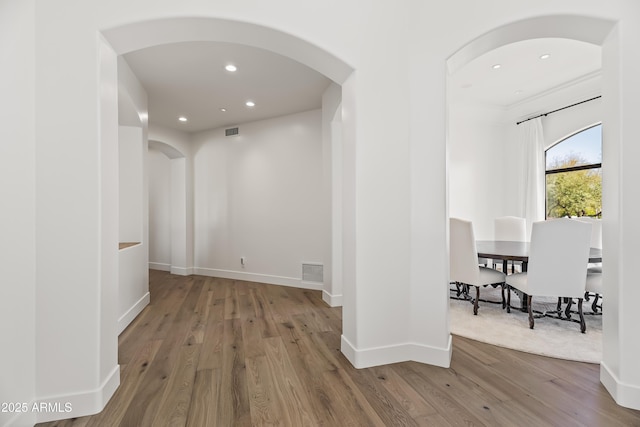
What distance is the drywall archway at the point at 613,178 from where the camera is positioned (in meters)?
1.78

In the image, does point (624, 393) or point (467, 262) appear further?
point (467, 262)

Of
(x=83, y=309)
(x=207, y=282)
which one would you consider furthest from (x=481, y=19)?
(x=207, y=282)

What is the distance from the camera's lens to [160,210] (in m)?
6.39

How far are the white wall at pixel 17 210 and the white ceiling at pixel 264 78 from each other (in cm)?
147

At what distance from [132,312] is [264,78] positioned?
3.00 meters

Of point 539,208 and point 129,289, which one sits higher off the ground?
point 539,208

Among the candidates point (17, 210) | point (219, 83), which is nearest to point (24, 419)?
point (17, 210)

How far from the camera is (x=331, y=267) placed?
3.86 meters

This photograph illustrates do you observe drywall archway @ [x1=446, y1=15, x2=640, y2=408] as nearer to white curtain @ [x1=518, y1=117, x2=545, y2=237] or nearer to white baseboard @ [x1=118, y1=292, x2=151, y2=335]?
white baseboard @ [x1=118, y1=292, x2=151, y2=335]

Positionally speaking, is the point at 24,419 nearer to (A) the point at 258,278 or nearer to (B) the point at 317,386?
(B) the point at 317,386

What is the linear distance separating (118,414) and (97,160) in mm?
1443

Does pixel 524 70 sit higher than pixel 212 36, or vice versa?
→ pixel 524 70

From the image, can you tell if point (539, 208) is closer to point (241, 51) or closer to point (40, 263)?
point (241, 51)

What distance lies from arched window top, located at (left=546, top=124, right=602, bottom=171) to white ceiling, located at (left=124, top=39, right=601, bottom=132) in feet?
3.35
